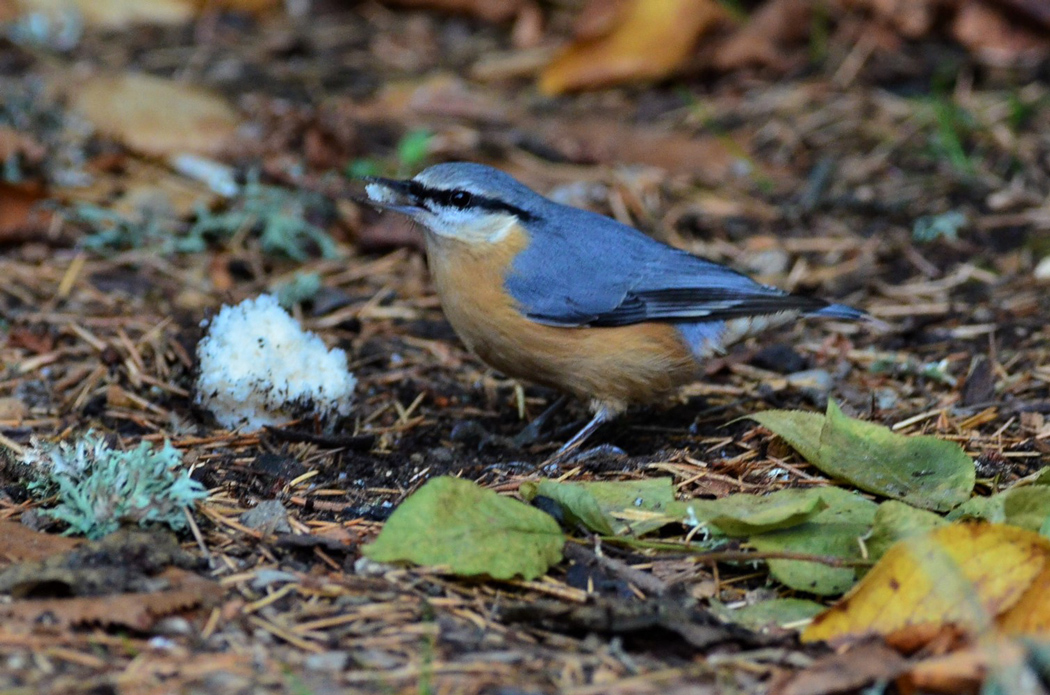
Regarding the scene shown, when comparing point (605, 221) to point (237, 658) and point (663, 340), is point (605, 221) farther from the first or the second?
point (237, 658)

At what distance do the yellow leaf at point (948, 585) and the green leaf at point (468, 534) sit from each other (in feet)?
2.46

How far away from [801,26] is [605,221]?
4146 millimetres

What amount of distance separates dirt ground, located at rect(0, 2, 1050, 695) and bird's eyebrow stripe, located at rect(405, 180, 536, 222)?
2.81ft

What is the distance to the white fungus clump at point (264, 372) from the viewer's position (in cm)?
433

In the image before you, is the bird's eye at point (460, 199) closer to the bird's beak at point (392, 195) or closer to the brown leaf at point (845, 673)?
the bird's beak at point (392, 195)

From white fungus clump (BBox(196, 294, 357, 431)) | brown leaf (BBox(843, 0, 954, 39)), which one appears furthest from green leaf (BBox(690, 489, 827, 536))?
brown leaf (BBox(843, 0, 954, 39))

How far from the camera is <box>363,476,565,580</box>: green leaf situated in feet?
10.1

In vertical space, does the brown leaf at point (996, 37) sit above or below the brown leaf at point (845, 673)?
above

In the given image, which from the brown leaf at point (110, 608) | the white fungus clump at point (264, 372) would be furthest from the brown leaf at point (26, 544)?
the white fungus clump at point (264, 372)

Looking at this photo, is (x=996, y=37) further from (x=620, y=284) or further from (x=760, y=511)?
(x=760, y=511)

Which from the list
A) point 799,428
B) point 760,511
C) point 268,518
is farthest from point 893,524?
point 268,518

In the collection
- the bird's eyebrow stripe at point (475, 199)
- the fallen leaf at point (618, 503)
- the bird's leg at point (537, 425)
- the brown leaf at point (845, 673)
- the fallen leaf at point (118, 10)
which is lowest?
the bird's leg at point (537, 425)

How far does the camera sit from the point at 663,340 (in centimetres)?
462

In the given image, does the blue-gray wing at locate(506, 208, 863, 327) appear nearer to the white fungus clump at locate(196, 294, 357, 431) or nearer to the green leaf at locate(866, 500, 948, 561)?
the white fungus clump at locate(196, 294, 357, 431)
